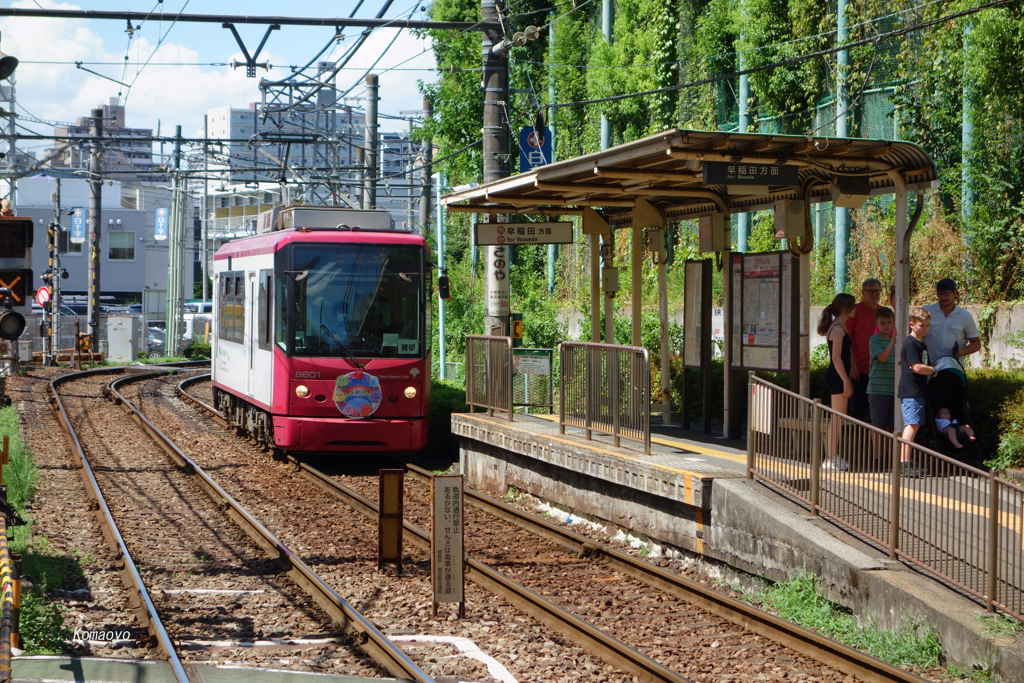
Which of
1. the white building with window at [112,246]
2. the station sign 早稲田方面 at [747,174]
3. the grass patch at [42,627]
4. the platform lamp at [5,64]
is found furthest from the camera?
the white building with window at [112,246]

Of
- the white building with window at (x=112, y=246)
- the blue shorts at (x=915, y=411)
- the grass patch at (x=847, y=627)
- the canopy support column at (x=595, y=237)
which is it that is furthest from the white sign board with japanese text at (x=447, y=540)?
the white building with window at (x=112, y=246)

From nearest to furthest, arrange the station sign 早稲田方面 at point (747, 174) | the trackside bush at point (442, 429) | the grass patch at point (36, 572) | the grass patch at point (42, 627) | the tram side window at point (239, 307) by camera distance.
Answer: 1. the grass patch at point (42, 627)
2. the grass patch at point (36, 572)
3. the station sign 早稲田方面 at point (747, 174)
4. the tram side window at point (239, 307)
5. the trackside bush at point (442, 429)

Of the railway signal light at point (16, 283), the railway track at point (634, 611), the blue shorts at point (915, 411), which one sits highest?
the railway signal light at point (16, 283)

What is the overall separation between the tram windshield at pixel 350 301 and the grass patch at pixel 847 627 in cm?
791

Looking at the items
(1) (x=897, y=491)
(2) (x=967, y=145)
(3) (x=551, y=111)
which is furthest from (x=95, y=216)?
(1) (x=897, y=491)

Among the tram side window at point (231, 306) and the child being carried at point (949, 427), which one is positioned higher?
the tram side window at point (231, 306)

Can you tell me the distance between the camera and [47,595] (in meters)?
8.70

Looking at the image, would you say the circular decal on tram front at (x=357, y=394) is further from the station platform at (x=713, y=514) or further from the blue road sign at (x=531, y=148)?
the blue road sign at (x=531, y=148)

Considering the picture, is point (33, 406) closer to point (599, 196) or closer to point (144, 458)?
point (144, 458)

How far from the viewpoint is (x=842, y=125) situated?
70.9 ft

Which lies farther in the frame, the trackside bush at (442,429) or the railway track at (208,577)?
the trackside bush at (442,429)

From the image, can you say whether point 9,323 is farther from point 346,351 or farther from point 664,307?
point 664,307

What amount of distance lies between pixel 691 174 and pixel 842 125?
11600 millimetres

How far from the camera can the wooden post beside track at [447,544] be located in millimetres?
8250
